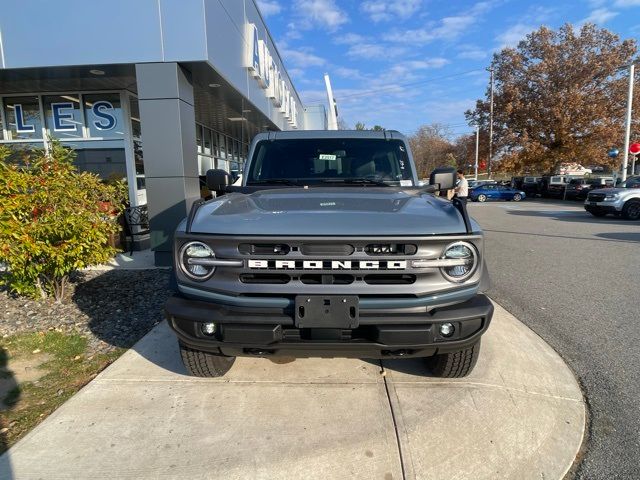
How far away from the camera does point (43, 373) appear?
11.0ft

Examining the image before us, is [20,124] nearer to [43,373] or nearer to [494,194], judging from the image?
[43,373]

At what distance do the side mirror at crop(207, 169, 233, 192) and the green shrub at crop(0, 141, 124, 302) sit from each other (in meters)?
1.90

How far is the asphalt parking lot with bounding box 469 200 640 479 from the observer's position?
2.55m

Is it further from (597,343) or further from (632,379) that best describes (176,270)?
(597,343)

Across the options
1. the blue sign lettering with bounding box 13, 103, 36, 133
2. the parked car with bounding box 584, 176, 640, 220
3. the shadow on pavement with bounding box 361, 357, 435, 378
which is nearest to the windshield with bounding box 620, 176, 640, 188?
the parked car with bounding box 584, 176, 640, 220

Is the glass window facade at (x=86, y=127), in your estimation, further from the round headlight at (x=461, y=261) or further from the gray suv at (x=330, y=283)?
the round headlight at (x=461, y=261)

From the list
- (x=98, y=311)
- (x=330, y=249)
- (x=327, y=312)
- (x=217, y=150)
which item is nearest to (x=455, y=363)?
(x=327, y=312)

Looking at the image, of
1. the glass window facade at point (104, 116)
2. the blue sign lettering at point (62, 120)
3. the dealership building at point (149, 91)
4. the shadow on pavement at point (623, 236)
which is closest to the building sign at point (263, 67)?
the dealership building at point (149, 91)

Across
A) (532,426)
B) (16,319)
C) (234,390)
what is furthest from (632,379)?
(16,319)

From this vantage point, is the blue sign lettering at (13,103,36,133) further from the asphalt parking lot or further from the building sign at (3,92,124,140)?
the asphalt parking lot

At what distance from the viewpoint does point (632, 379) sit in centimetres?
322

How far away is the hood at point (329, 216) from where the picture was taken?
238 cm

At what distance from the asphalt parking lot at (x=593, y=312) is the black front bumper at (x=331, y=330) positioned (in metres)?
1.04

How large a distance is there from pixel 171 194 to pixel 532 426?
609 cm
